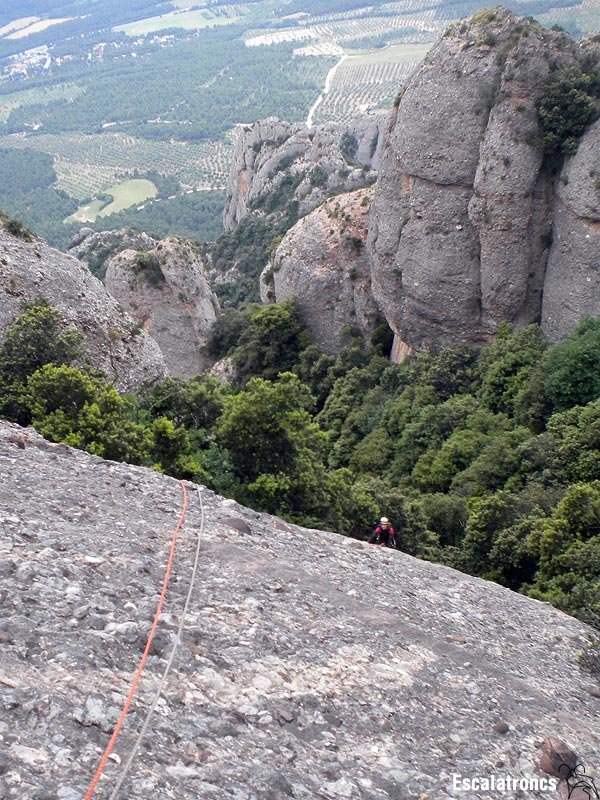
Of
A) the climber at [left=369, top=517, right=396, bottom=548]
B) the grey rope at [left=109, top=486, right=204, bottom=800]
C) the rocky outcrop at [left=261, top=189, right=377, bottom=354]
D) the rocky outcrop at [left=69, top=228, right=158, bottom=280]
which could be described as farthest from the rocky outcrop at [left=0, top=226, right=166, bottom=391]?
the rocky outcrop at [left=69, top=228, right=158, bottom=280]

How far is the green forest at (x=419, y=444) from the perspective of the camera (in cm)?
1934

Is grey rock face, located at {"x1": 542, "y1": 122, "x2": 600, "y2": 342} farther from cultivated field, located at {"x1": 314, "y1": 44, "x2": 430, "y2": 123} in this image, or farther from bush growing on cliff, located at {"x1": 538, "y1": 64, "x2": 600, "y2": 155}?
cultivated field, located at {"x1": 314, "y1": 44, "x2": 430, "y2": 123}

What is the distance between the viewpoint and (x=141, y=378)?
1127 inches

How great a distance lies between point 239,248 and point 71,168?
108m

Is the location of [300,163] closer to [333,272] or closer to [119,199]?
[333,272]

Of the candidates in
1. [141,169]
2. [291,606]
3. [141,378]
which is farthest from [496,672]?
[141,169]

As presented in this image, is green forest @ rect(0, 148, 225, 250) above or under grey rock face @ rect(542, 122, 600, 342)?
under

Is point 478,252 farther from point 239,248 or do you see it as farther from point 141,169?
point 141,169

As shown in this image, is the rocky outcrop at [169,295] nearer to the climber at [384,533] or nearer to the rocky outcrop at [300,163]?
the rocky outcrop at [300,163]

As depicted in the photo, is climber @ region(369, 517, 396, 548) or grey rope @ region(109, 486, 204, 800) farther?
climber @ region(369, 517, 396, 548)

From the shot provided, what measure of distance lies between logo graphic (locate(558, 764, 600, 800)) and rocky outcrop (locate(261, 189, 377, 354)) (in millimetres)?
35513

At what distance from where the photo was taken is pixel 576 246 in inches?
1282

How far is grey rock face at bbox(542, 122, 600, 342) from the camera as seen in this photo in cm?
3159

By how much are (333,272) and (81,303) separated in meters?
20.0
